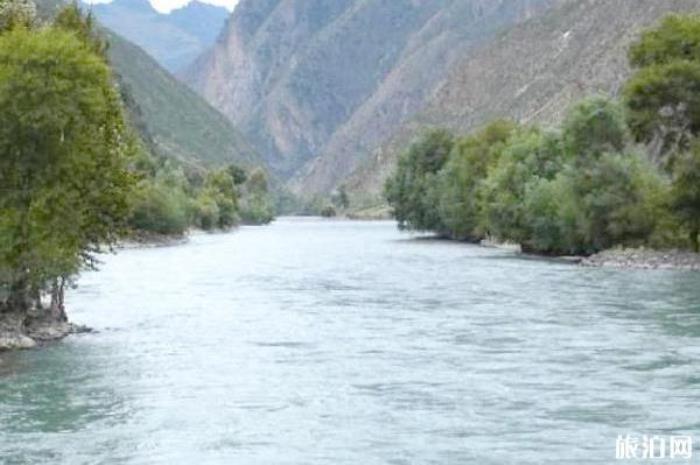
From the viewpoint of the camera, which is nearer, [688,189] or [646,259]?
[688,189]

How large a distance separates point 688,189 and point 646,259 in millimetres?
5099

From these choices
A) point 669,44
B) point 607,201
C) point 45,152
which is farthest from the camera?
point 607,201

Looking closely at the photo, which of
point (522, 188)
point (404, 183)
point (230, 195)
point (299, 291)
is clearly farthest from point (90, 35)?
point (230, 195)

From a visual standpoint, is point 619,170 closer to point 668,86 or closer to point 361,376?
point 668,86

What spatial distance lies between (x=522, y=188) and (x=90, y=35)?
51.6 m

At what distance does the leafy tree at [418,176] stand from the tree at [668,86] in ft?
174

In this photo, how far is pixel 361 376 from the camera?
1142 inches

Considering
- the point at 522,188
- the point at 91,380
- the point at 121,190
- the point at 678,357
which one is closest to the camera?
the point at 91,380

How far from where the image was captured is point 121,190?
1559 inches

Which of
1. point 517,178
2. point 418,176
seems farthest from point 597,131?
point 418,176

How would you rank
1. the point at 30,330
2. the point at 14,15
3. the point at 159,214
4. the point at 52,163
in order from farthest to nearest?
1. the point at 159,214
2. the point at 14,15
3. the point at 30,330
4. the point at 52,163

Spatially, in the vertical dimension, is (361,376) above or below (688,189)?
below

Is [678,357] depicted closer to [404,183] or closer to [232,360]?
[232,360]

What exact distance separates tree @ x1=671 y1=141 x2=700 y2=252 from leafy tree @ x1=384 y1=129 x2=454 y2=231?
5568 cm
